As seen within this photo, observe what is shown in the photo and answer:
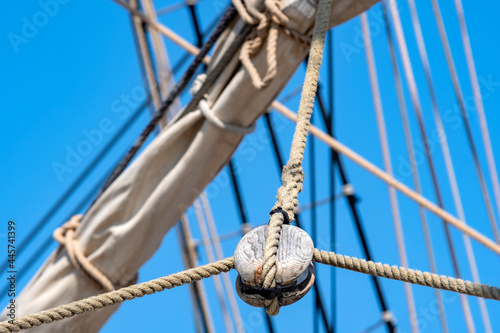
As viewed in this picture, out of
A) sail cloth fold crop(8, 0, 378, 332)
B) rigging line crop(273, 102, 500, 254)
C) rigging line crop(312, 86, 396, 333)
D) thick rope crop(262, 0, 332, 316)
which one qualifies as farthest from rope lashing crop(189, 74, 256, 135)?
rigging line crop(312, 86, 396, 333)

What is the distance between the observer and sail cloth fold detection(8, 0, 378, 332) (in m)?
2.63

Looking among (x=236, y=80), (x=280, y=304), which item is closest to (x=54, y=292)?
(x=236, y=80)

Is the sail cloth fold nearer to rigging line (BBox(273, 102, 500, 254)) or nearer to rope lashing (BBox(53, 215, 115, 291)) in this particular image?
rope lashing (BBox(53, 215, 115, 291))

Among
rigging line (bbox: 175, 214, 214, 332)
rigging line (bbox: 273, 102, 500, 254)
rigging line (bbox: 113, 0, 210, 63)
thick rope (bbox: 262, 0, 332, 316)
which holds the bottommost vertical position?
rigging line (bbox: 175, 214, 214, 332)

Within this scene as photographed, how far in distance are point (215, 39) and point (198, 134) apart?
33 cm

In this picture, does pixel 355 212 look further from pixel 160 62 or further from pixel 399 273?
pixel 399 273

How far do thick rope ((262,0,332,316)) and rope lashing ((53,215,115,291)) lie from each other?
122 cm

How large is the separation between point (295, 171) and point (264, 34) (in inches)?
44.1

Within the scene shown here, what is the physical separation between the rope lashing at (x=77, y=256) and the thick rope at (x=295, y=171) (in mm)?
1216

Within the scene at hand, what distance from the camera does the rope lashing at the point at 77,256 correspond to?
276cm

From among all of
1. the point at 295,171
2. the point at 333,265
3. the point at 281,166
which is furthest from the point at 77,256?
the point at 281,166

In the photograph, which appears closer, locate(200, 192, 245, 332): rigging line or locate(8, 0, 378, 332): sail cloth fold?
locate(8, 0, 378, 332): sail cloth fold

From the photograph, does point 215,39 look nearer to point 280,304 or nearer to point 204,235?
point 280,304

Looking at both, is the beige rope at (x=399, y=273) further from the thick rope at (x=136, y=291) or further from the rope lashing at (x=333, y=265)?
the thick rope at (x=136, y=291)
